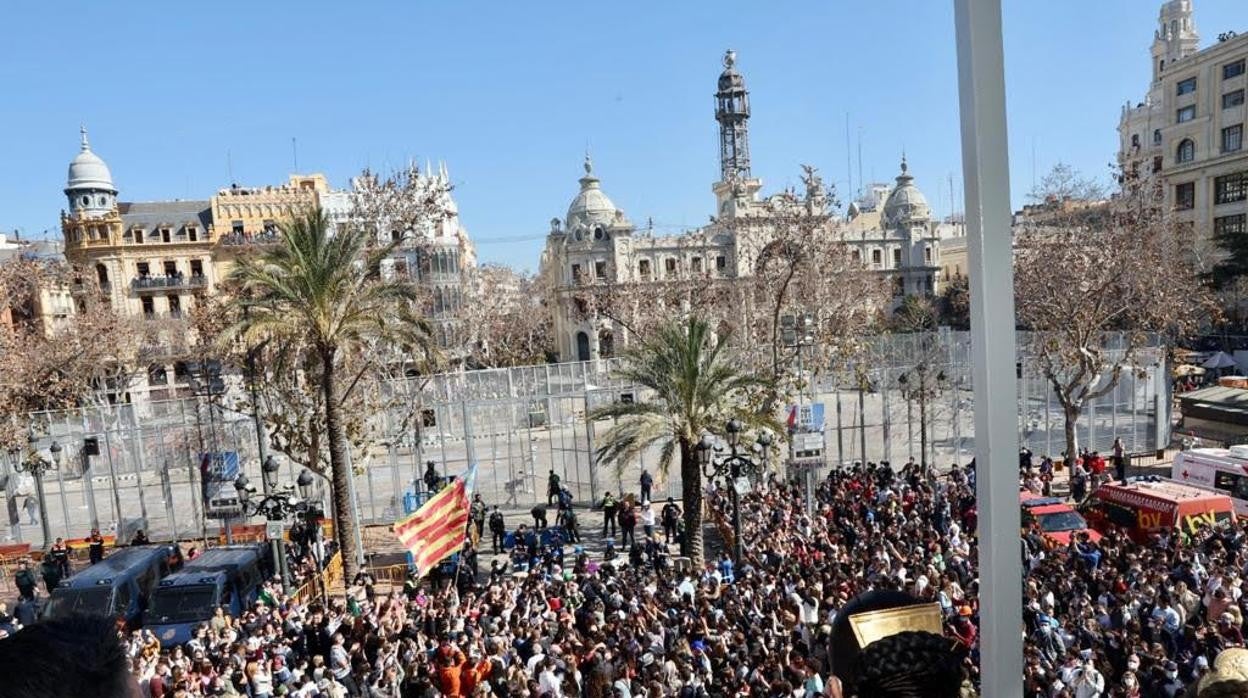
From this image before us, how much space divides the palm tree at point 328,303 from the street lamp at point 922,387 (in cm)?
1492

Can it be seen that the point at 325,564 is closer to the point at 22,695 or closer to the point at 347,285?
the point at 347,285

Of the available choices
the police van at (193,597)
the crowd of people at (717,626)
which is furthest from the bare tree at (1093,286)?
the police van at (193,597)

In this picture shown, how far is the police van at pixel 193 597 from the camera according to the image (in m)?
13.6

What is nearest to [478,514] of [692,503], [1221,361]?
[692,503]

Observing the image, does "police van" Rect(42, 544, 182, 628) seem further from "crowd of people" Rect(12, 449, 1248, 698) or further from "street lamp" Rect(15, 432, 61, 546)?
"street lamp" Rect(15, 432, 61, 546)

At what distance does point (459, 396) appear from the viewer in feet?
84.9

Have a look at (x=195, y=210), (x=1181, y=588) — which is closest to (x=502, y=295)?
(x=195, y=210)

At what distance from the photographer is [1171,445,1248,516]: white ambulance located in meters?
16.4

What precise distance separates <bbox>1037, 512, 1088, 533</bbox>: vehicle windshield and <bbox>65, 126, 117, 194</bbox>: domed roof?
70.4 m

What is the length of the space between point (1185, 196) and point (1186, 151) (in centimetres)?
534

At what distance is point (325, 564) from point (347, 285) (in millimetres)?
6740

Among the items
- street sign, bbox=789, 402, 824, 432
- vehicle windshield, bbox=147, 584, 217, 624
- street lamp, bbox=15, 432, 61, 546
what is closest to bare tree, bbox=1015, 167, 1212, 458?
street sign, bbox=789, 402, 824, 432

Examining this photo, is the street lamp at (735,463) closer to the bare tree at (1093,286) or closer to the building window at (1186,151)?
the bare tree at (1093,286)

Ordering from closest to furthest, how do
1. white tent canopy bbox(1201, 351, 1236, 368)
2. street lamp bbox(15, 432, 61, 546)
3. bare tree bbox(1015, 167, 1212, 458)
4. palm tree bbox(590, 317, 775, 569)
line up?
1. palm tree bbox(590, 317, 775, 569)
2. street lamp bbox(15, 432, 61, 546)
3. bare tree bbox(1015, 167, 1212, 458)
4. white tent canopy bbox(1201, 351, 1236, 368)
